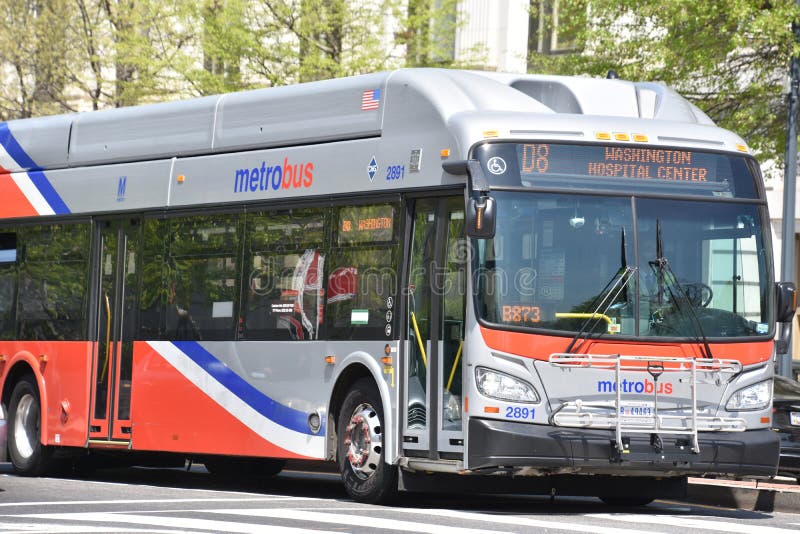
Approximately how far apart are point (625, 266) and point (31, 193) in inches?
320

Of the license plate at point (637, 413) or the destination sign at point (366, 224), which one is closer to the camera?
the license plate at point (637, 413)

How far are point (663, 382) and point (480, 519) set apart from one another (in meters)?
1.78

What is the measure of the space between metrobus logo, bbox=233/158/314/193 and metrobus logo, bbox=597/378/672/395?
3.55 m

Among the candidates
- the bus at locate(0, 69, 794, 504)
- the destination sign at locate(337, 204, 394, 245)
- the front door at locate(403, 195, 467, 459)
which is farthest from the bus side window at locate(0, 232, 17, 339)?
the front door at locate(403, 195, 467, 459)

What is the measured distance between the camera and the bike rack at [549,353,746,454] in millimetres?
12477

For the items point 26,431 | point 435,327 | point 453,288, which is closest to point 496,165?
point 453,288

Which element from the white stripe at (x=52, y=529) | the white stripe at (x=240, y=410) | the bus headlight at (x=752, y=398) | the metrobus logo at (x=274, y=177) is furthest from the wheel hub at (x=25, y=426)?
the bus headlight at (x=752, y=398)

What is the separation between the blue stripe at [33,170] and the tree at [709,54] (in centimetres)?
894

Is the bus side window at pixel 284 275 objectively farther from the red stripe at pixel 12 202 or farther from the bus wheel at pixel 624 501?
the red stripe at pixel 12 202

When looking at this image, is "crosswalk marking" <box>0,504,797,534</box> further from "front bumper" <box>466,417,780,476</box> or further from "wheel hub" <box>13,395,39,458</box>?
"wheel hub" <box>13,395,39,458</box>

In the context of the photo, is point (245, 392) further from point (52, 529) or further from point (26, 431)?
point (52, 529)

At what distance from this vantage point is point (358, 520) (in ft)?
39.5

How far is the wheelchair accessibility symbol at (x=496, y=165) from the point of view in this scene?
12.7 m

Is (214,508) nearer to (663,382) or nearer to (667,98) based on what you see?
(663,382)
